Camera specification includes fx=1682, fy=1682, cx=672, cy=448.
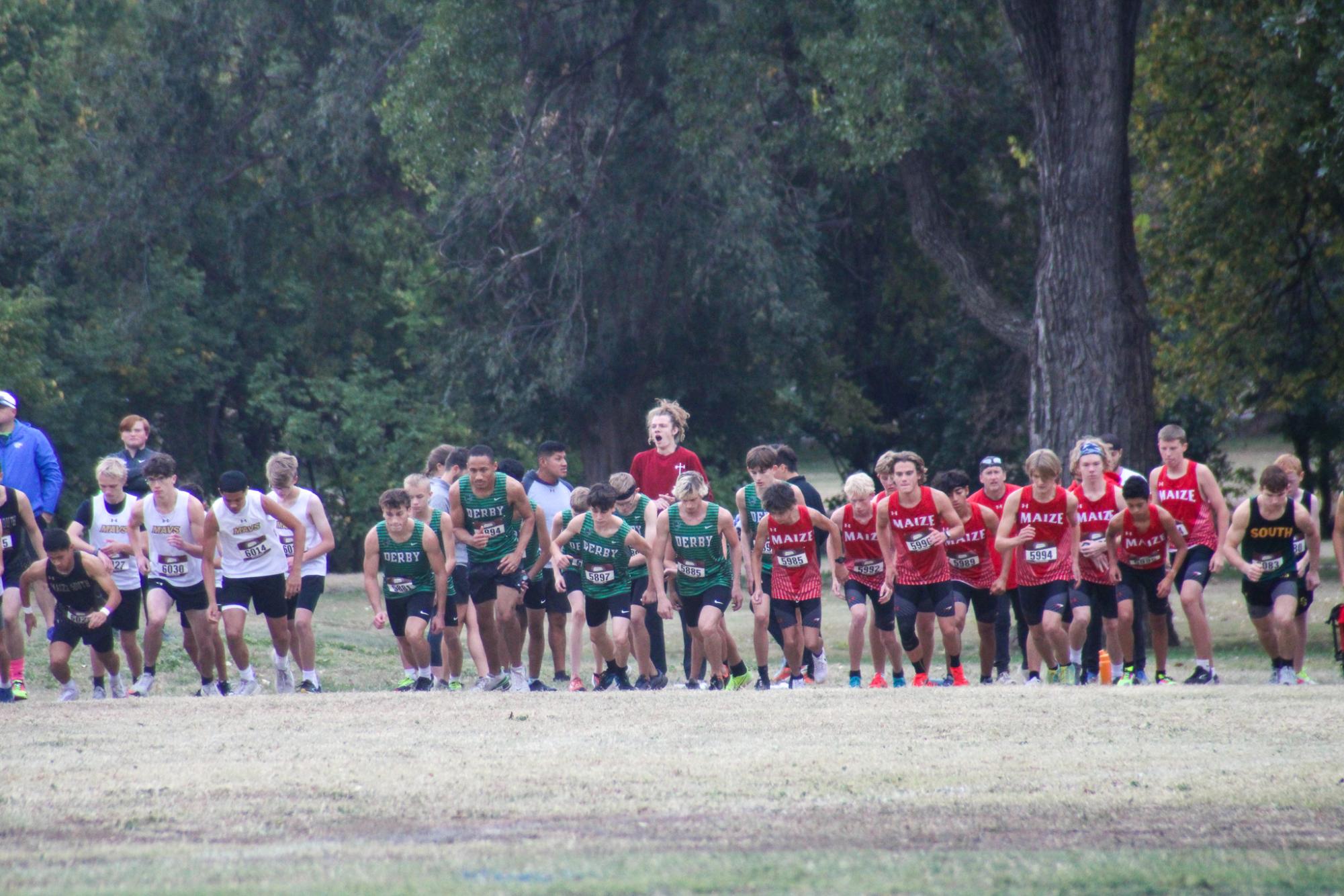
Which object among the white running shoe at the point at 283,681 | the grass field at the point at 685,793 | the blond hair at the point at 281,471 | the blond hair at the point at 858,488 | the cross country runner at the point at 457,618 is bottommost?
the grass field at the point at 685,793

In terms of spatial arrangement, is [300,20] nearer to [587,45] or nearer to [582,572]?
[587,45]

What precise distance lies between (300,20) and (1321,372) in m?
19.4

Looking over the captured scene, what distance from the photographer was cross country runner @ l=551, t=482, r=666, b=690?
1384 cm

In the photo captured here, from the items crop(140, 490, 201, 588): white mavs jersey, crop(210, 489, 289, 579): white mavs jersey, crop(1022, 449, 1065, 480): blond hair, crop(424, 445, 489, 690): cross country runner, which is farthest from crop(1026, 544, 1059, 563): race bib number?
crop(140, 490, 201, 588): white mavs jersey

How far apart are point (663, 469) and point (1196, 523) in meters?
4.67

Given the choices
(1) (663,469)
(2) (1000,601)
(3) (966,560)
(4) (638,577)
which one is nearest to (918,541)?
(3) (966,560)

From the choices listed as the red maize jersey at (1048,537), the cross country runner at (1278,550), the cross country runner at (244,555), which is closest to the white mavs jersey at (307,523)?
the cross country runner at (244,555)

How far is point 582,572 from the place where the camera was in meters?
14.1

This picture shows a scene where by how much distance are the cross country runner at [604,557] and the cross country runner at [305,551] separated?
1.94 metres

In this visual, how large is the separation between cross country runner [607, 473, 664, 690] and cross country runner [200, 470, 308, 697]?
8.88 ft

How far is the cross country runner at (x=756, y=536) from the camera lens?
46.0 feet

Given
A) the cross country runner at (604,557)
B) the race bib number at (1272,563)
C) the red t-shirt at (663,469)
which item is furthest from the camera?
the red t-shirt at (663,469)

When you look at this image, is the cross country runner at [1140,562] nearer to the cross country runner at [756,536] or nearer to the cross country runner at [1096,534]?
the cross country runner at [1096,534]

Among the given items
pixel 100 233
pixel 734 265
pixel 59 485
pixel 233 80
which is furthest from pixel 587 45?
pixel 59 485
